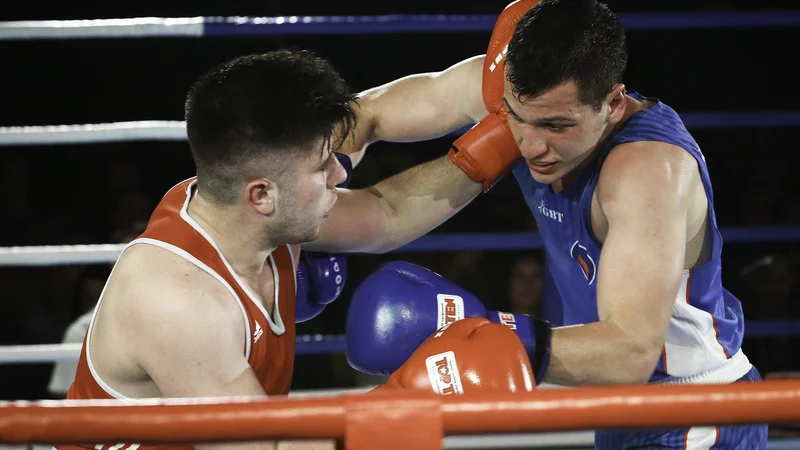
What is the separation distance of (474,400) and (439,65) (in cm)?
390

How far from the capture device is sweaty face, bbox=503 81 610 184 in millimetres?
1801

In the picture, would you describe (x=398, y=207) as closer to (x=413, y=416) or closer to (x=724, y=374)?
(x=724, y=374)

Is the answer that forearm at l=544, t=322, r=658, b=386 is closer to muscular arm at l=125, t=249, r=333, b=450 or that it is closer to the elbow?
the elbow

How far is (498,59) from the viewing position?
211 centimetres

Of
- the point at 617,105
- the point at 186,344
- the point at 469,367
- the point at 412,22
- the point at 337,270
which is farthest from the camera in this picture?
the point at 412,22

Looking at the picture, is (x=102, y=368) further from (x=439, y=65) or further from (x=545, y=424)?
(x=439, y=65)

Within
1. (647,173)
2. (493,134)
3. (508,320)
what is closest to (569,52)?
(647,173)

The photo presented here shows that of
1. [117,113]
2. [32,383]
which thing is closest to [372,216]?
[32,383]

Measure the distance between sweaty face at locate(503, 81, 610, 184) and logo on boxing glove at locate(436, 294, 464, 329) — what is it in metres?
0.33

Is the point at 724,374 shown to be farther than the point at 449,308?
Yes

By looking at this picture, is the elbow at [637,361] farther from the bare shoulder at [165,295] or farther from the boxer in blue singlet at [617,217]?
the bare shoulder at [165,295]

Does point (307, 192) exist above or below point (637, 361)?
above

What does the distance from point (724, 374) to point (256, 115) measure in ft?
3.98

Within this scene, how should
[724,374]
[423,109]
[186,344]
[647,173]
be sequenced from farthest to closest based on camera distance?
[423,109]
[724,374]
[647,173]
[186,344]
